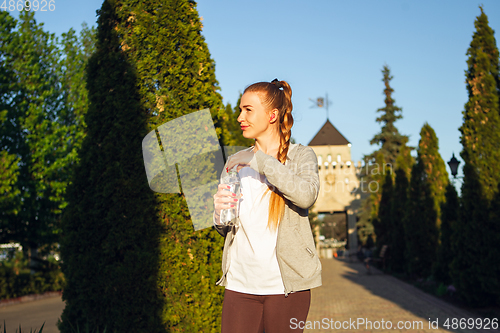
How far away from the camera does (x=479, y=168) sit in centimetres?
917

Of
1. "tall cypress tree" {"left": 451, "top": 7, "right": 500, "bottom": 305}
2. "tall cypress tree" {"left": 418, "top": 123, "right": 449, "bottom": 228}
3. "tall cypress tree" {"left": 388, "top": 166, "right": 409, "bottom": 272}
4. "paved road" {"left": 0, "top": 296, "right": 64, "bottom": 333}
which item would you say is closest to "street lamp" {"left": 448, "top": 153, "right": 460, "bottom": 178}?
"tall cypress tree" {"left": 451, "top": 7, "right": 500, "bottom": 305}

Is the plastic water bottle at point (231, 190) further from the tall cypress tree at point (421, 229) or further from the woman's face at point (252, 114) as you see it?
the tall cypress tree at point (421, 229)

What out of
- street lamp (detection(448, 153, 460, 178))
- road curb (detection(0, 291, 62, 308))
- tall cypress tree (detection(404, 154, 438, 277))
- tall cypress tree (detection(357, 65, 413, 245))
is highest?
tall cypress tree (detection(357, 65, 413, 245))

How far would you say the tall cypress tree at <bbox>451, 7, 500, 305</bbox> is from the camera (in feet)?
28.9

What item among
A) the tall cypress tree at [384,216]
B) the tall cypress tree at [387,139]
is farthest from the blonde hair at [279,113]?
the tall cypress tree at [387,139]

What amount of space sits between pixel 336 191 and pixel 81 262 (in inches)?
1335

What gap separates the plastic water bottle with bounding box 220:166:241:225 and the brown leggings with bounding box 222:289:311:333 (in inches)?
14.6

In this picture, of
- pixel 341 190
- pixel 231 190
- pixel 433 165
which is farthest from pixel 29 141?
pixel 341 190

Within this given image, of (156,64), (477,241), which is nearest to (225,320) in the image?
(156,64)

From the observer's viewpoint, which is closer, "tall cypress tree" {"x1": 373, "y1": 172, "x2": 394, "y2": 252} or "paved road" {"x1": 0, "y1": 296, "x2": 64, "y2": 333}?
"paved road" {"x1": 0, "y1": 296, "x2": 64, "y2": 333}

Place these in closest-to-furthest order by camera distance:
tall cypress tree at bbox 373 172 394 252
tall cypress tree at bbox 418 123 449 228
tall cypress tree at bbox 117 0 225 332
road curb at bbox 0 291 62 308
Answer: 1. tall cypress tree at bbox 117 0 225 332
2. road curb at bbox 0 291 62 308
3. tall cypress tree at bbox 418 123 449 228
4. tall cypress tree at bbox 373 172 394 252

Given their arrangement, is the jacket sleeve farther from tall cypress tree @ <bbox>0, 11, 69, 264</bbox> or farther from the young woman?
tall cypress tree @ <bbox>0, 11, 69, 264</bbox>

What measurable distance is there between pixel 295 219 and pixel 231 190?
0.35 m

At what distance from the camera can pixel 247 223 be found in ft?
6.40
